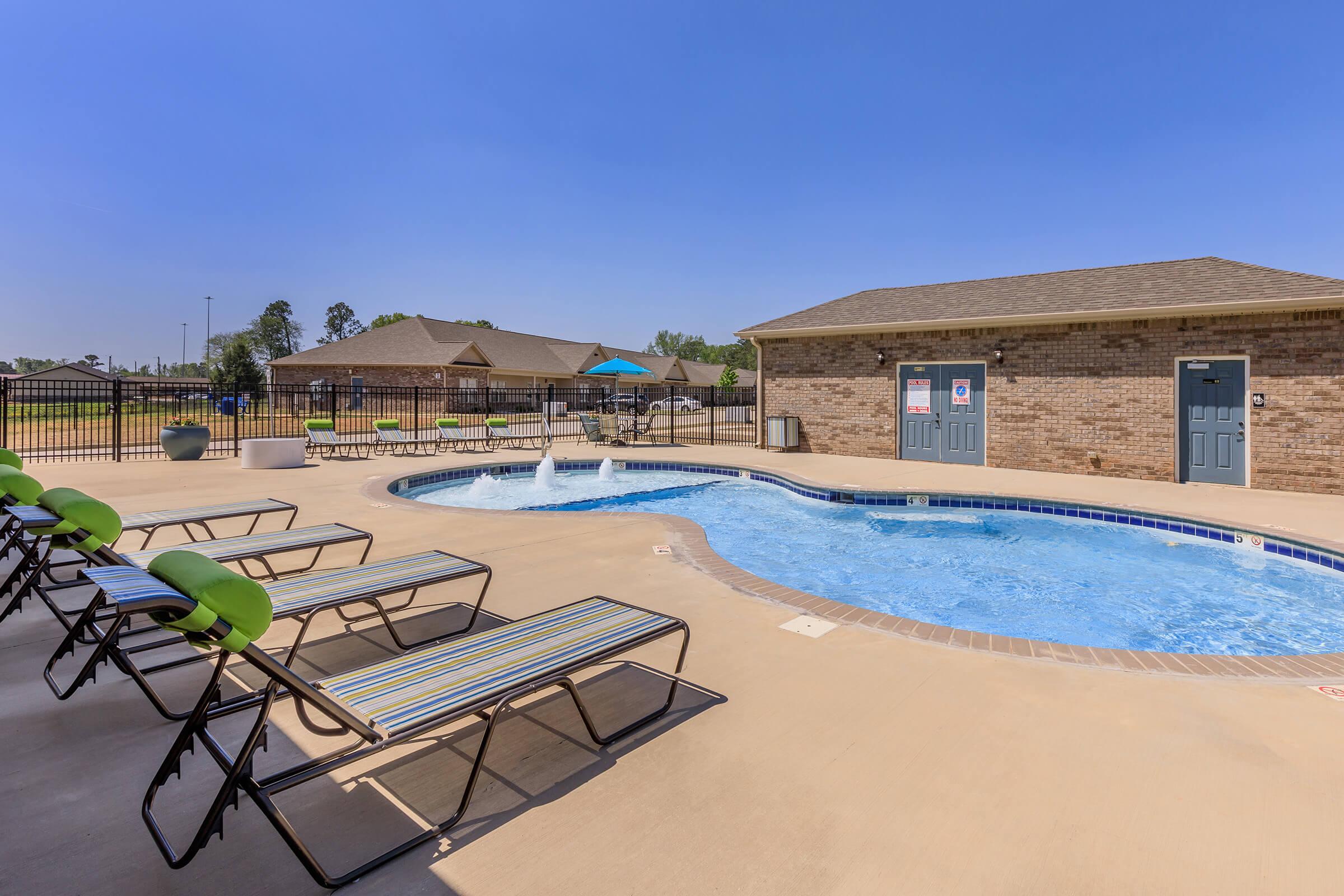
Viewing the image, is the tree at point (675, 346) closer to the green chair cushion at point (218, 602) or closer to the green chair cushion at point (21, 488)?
the green chair cushion at point (21, 488)

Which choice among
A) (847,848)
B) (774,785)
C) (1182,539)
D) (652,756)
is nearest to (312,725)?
(652,756)

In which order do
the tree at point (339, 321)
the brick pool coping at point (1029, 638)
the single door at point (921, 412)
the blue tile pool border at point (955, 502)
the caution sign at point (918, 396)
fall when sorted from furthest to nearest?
the tree at point (339, 321) < the caution sign at point (918, 396) < the single door at point (921, 412) < the blue tile pool border at point (955, 502) < the brick pool coping at point (1029, 638)

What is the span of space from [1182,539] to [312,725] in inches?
369

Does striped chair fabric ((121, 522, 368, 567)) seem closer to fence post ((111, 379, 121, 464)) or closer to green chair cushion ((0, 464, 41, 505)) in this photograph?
green chair cushion ((0, 464, 41, 505))

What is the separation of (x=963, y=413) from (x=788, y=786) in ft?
41.2

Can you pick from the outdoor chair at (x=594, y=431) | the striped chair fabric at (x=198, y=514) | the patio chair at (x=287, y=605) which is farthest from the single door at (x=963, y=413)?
the striped chair fabric at (x=198, y=514)

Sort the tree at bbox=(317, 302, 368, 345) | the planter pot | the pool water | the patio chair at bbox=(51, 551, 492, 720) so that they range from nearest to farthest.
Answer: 1. the patio chair at bbox=(51, 551, 492, 720)
2. the pool water
3. the planter pot
4. the tree at bbox=(317, 302, 368, 345)

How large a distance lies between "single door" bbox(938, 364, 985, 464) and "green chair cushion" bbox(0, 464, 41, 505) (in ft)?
45.6

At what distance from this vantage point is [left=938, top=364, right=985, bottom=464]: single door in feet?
43.0

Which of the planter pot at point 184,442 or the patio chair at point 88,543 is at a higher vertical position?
the planter pot at point 184,442

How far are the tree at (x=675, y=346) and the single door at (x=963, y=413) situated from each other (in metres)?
87.5

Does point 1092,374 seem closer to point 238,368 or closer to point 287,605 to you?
point 287,605

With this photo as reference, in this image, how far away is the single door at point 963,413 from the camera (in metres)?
13.1

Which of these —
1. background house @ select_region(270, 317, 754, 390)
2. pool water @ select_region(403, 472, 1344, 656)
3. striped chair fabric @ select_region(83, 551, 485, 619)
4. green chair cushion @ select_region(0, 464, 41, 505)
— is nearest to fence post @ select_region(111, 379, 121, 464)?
pool water @ select_region(403, 472, 1344, 656)
